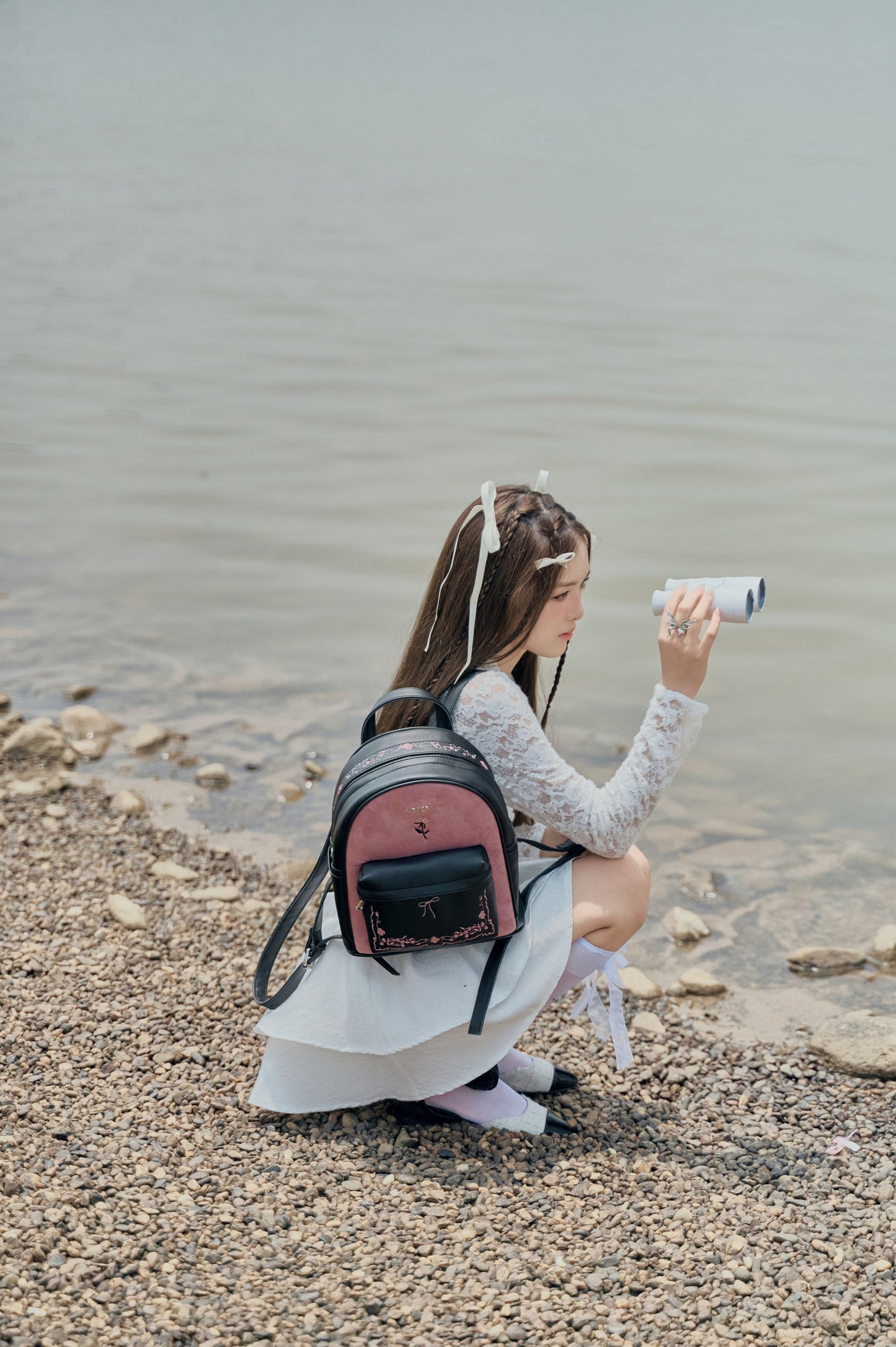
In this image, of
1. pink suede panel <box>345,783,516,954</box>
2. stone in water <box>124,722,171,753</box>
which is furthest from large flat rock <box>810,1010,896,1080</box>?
stone in water <box>124,722,171,753</box>

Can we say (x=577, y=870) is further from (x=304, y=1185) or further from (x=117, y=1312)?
(x=117, y=1312)

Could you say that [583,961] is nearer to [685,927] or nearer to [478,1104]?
[478,1104]

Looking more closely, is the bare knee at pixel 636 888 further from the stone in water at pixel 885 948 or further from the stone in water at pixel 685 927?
the stone in water at pixel 885 948

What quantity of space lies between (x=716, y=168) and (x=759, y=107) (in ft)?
20.5

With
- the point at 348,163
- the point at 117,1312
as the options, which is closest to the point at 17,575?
the point at 117,1312

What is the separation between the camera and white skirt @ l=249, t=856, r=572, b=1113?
2.83m

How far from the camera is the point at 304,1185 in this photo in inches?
107

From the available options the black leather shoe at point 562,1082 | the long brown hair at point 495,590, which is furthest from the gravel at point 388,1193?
the long brown hair at point 495,590

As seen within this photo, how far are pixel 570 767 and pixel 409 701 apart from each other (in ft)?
1.28

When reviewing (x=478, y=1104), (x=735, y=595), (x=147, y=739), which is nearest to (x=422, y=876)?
(x=478, y=1104)

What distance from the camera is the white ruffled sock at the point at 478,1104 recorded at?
298 cm

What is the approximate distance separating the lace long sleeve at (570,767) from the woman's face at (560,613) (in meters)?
0.20

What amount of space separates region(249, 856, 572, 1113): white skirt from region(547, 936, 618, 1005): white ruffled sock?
66 mm

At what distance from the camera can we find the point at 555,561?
293 cm
